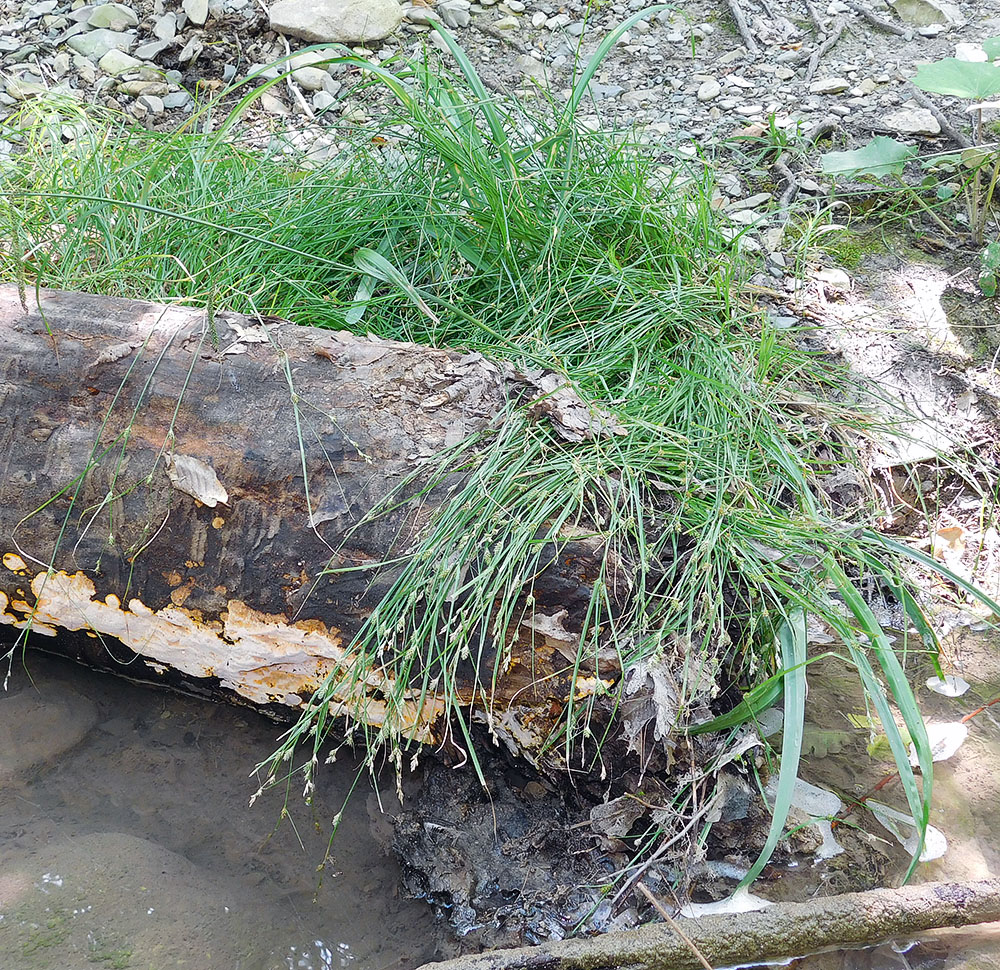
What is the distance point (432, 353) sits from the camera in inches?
76.7

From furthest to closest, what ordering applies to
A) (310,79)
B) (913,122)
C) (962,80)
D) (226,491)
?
(310,79), (913,122), (962,80), (226,491)

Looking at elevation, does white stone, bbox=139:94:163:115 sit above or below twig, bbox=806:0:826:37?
below

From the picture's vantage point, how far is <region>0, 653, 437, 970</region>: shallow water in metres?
1.59

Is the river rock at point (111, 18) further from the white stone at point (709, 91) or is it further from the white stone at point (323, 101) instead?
the white stone at point (709, 91)

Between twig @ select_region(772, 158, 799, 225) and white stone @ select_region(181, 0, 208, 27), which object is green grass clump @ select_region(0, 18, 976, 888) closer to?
twig @ select_region(772, 158, 799, 225)

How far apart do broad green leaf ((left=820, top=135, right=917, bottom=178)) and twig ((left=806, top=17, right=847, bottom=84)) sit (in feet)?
2.53

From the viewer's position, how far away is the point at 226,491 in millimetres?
1747

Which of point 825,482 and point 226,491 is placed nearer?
point 226,491

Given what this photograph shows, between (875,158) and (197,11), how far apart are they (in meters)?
2.99

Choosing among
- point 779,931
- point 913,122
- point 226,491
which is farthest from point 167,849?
point 913,122

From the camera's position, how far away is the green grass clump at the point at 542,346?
5.46ft

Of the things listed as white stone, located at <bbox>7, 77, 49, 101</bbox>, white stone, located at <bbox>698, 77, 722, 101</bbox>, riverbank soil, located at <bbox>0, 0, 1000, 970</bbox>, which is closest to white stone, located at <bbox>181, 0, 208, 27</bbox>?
riverbank soil, located at <bbox>0, 0, 1000, 970</bbox>

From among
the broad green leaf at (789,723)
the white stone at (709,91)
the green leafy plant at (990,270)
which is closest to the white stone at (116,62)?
the white stone at (709,91)

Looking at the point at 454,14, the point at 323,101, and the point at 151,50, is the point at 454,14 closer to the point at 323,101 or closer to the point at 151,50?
the point at 323,101
